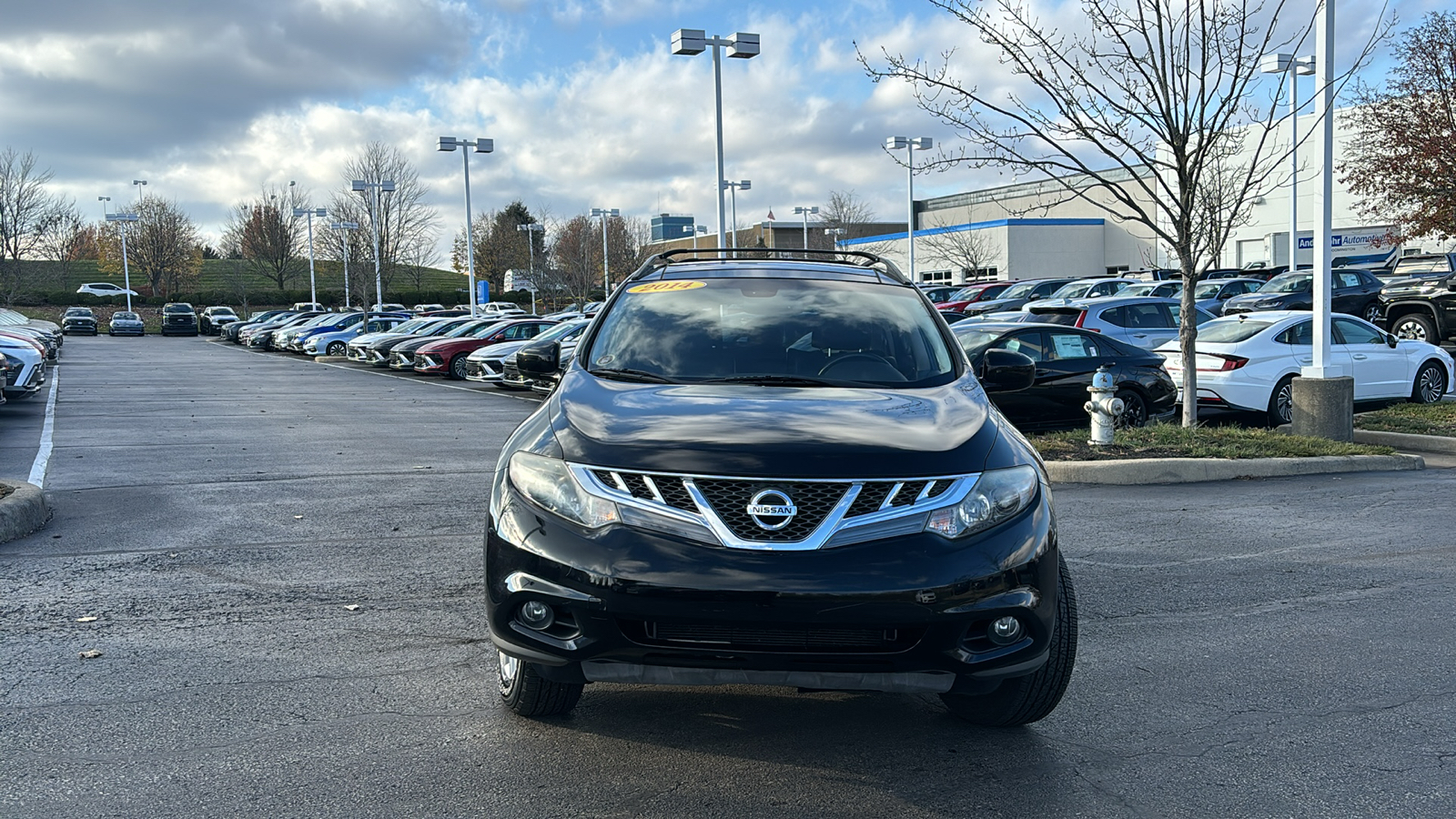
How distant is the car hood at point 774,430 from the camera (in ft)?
12.2

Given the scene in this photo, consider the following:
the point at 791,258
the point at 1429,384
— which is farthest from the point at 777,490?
the point at 1429,384

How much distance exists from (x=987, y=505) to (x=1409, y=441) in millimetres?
11465

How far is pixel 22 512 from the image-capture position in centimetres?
774

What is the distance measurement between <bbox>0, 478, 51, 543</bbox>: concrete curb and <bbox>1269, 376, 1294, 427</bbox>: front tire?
12.6 metres

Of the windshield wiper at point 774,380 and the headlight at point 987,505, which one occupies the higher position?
the windshield wiper at point 774,380

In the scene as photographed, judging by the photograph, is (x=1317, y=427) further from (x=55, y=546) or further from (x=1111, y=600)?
(x=55, y=546)

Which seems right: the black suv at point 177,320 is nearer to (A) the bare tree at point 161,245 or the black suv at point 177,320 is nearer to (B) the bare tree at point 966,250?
(A) the bare tree at point 161,245

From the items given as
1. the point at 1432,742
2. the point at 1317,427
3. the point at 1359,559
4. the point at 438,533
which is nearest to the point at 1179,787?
the point at 1432,742

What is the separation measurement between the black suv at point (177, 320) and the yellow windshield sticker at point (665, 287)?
63999mm

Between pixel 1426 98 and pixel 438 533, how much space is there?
24.5 metres

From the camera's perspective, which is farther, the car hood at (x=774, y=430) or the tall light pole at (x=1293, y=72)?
the tall light pole at (x=1293, y=72)

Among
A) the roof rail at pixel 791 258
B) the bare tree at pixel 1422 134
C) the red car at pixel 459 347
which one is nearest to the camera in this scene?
the roof rail at pixel 791 258

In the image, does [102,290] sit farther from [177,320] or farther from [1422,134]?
[1422,134]

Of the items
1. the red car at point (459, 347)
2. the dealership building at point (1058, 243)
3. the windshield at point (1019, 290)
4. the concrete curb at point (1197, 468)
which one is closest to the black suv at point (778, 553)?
the concrete curb at point (1197, 468)
